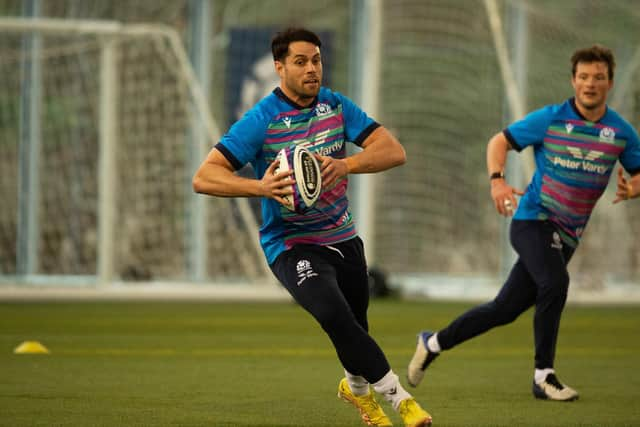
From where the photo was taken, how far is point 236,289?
19641 mm

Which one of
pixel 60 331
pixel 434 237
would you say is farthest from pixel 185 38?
pixel 60 331

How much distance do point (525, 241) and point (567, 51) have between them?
13058 mm

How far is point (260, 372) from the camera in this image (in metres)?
8.84

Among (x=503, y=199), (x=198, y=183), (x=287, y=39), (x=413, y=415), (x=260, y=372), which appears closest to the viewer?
(x=413, y=415)

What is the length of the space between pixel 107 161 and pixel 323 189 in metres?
13.3

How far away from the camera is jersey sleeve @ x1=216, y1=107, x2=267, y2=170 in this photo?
598 centimetres

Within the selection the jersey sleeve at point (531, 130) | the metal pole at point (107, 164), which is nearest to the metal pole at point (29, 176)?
the metal pole at point (107, 164)

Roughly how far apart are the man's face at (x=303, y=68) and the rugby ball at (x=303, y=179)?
0.41 meters

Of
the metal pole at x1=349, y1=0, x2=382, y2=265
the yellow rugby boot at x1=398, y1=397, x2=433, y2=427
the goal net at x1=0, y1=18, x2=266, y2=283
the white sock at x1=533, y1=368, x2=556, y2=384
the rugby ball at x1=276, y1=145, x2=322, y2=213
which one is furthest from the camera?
the goal net at x1=0, y1=18, x2=266, y2=283

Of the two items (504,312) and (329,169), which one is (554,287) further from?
(329,169)

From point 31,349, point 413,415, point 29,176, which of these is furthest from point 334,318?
point 29,176

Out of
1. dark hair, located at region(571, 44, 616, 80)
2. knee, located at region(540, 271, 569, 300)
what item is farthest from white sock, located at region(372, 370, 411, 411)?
dark hair, located at region(571, 44, 616, 80)

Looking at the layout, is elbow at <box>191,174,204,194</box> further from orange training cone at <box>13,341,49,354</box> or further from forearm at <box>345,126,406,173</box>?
orange training cone at <box>13,341,49,354</box>

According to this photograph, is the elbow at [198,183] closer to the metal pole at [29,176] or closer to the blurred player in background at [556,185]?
the blurred player in background at [556,185]
